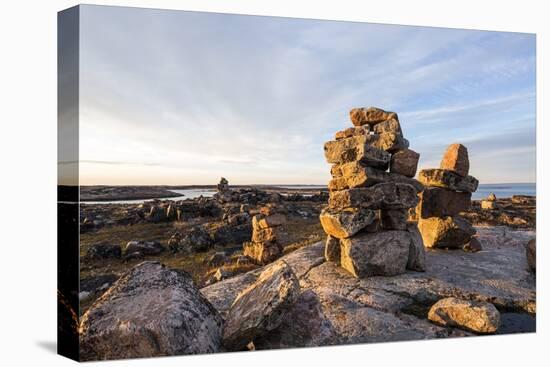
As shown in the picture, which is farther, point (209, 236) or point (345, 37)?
point (209, 236)

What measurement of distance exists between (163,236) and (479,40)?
19211mm

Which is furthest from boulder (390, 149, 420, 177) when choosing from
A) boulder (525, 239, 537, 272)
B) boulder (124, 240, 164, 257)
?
boulder (124, 240, 164, 257)

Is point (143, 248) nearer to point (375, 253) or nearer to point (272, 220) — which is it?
point (272, 220)

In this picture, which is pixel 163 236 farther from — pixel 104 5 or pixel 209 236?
pixel 104 5

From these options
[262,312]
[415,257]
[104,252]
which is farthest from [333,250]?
[104,252]

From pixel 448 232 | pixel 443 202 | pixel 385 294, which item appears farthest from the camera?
pixel 443 202

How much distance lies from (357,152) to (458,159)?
5.00m

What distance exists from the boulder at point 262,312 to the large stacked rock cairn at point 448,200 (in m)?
9.36

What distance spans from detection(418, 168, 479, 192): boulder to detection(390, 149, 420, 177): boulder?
112 inches

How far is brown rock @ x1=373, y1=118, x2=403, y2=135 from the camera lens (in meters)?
12.0

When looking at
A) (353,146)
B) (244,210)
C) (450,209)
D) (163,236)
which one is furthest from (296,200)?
(353,146)

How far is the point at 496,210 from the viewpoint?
2378 cm

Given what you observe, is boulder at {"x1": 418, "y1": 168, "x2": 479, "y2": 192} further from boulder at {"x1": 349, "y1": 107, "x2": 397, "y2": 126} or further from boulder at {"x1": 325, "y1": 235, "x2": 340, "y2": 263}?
boulder at {"x1": 325, "y1": 235, "x2": 340, "y2": 263}

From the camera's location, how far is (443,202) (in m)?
14.6
